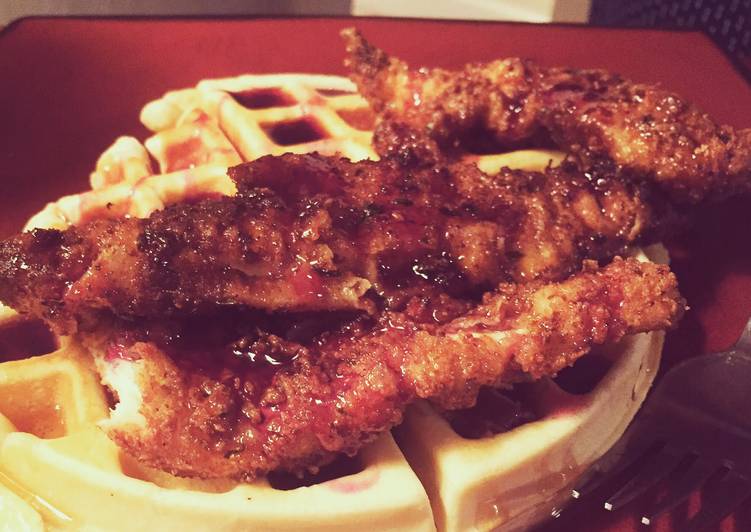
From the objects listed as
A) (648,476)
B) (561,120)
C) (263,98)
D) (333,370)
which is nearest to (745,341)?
(648,476)

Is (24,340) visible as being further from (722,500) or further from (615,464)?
(722,500)

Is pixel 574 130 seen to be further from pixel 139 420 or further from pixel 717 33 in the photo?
pixel 717 33

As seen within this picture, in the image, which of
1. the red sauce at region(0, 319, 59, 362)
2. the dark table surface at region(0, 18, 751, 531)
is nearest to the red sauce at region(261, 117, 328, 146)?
the dark table surface at region(0, 18, 751, 531)

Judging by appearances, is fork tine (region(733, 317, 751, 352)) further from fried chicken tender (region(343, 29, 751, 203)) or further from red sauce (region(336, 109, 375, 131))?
red sauce (region(336, 109, 375, 131))

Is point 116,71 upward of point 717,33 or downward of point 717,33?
upward

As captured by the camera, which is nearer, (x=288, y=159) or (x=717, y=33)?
(x=288, y=159)

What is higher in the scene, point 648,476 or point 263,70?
point 263,70

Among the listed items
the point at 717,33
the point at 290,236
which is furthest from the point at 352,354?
the point at 717,33
